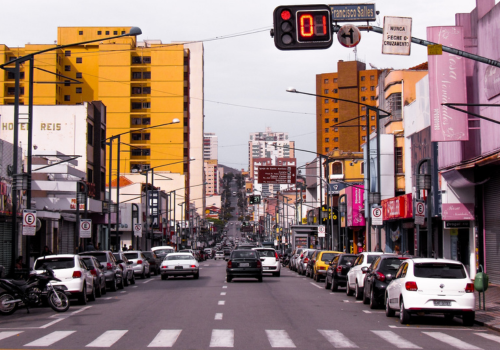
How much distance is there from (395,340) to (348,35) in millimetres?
6132

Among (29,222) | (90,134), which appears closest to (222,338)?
(29,222)

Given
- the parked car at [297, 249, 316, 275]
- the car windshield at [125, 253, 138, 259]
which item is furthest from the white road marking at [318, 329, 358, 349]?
the parked car at [297, 249, 316, 275]

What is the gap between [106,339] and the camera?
45.6 feet

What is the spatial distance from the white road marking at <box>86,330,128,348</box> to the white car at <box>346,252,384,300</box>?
1039 centimetres

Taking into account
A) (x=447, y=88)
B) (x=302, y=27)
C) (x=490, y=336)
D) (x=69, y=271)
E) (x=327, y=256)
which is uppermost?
(x=447, y=88)

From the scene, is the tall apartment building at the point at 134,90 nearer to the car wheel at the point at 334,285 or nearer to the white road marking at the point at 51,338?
the car wheel at the point at 334,285

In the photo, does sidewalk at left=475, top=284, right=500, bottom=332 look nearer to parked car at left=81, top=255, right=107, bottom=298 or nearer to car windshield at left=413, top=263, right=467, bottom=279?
car windshield at left=413, top=263, right=467, bottom=279

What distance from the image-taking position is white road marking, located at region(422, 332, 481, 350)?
13.1 metres

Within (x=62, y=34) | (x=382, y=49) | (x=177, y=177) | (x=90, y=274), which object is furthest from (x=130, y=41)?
(x=382, y=49)

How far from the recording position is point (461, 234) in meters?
34.8

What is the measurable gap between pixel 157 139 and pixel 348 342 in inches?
3789

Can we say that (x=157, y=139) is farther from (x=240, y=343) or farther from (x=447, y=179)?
(x=240, y=343)

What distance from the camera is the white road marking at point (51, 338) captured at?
1341cm

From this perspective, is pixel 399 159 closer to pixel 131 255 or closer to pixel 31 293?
pixel 131 255
